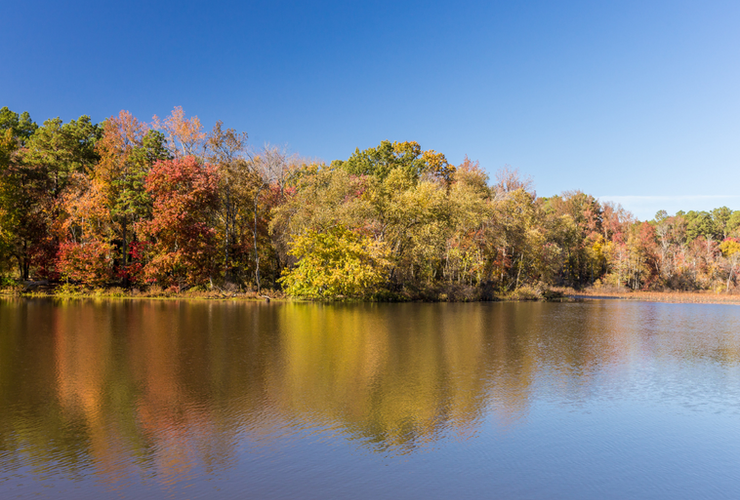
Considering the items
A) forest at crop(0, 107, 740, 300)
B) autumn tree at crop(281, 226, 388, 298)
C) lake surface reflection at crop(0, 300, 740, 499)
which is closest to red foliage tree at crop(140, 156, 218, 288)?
forest at crop(0, 107, 740, 300)

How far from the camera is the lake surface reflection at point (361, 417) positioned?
625 centimetres

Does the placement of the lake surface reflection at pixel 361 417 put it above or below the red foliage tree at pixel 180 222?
below

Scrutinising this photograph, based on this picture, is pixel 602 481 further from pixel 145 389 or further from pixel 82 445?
pixel 145 389

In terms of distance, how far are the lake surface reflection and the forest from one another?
18673 mm

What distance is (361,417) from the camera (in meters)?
8.76

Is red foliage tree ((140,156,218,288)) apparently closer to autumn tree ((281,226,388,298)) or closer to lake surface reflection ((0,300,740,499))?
→ autumn tree ((281,226,388,298))

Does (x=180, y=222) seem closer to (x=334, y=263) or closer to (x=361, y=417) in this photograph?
(x=334, y=263)

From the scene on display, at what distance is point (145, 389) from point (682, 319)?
29.8 metres

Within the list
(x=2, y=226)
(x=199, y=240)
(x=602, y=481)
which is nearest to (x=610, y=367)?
(x=602, y=481)

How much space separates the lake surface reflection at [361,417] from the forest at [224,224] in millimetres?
18673

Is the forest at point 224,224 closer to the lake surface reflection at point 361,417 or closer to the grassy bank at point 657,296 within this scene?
the grassy bank at point 657,296

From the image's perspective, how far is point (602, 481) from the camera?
21.1ft

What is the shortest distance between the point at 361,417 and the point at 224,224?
35.9 metres

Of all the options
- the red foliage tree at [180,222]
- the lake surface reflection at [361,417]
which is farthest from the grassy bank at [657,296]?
the red foliage tree at [180,222]
